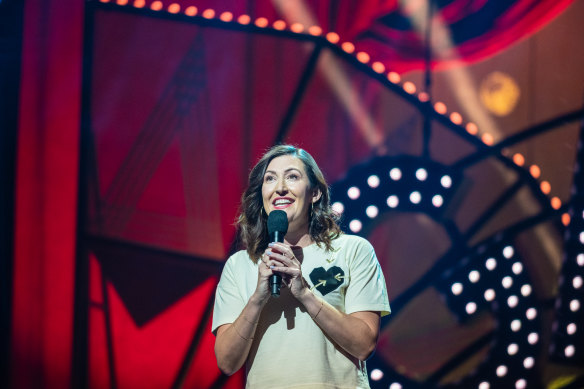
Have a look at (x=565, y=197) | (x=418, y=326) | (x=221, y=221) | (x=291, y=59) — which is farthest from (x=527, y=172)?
(x=221, y=221)

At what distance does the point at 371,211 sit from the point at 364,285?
4.17 feet

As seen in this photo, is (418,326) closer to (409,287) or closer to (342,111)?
(409,287)

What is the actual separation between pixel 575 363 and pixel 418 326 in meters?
0.95

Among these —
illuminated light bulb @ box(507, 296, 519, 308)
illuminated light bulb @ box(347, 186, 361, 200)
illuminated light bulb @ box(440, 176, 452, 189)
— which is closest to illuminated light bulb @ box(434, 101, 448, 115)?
illuminated light bulb @ box(440, 176, 452, 189)

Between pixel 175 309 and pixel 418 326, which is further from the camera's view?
pixel 418 326

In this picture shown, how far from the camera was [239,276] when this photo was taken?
186 centimetres

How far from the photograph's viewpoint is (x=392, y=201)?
304 centimetres

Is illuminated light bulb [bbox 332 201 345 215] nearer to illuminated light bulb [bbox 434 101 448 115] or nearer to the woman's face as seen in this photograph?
illuminated light bulb [bbox 434 101 448 115]

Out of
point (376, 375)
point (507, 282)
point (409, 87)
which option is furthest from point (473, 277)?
point (409, 87)

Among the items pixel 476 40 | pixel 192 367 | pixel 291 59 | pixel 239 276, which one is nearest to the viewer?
pixel 239 276

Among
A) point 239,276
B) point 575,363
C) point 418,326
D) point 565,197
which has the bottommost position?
point 575,363

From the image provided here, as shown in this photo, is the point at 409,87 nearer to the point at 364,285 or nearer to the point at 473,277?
the point at 473,277

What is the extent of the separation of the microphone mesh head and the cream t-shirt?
17 cm

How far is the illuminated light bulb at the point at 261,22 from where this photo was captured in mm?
3025
